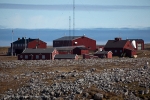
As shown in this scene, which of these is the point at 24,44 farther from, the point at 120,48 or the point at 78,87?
the point at 78,87

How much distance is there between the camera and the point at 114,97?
987 inches

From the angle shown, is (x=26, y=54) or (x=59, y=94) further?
(x=26, y=54)

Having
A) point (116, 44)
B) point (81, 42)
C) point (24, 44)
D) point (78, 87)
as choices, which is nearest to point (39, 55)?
point (116, 44)

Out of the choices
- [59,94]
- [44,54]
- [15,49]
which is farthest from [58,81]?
[15,49]

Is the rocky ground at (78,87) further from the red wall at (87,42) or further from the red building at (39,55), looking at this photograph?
the red wall at (87,42)

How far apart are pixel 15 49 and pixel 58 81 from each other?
52535 mm

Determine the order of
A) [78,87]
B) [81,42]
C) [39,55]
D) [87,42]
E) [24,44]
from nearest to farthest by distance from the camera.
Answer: [78,87]
[39,55]
[24,44]
[81,42]
[87,42]

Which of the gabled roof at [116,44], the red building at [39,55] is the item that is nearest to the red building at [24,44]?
the gabled roof at [116,44]

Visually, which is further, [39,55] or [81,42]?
[81,42]

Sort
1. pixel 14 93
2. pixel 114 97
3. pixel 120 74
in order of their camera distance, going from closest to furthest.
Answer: pixel 114 97
pixel 14 93
pixel 120 74

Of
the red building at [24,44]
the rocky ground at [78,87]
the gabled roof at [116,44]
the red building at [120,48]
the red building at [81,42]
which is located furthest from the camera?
the red building at [81,42]

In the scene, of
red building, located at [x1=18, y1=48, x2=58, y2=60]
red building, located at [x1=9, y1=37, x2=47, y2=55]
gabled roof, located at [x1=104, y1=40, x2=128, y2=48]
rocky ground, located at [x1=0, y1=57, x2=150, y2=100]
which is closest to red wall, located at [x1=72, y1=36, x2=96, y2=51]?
red building, located at [x1=9, y1=37, x2=47, y2=55]

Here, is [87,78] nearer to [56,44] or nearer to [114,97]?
[114,97]

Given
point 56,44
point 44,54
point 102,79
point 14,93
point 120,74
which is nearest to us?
point 14,93
